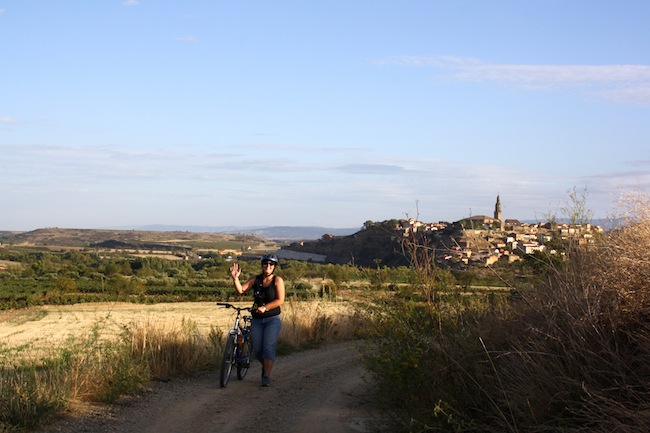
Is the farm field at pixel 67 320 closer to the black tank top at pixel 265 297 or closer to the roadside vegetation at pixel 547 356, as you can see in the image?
the black tank top at pixel 265 297

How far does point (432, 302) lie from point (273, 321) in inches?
136

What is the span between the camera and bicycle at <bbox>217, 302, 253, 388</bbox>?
10453 mm

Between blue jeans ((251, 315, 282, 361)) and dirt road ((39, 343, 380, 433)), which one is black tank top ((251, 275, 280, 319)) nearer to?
blue jeans ((251, 315, 282, 361))

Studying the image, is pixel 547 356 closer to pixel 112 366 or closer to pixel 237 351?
pixel 237 351

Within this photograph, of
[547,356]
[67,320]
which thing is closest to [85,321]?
[67,320]

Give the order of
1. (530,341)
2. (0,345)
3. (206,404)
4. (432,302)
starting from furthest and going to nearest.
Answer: (0,345)
(206,404)
(432,302)
(530,341)

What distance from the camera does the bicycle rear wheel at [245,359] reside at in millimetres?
11016

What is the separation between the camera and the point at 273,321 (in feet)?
35.8

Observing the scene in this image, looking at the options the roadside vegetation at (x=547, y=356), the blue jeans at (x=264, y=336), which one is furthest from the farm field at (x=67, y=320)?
the roadside vegetation at (x=547, y=356)

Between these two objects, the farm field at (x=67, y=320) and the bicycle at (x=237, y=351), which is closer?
the bicycle at (x=237, y=351)

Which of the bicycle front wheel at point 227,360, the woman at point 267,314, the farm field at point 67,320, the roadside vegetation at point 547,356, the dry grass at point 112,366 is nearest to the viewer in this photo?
the roadside vegetation at point 547,356

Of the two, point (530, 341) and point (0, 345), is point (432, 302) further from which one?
point (0, 345)

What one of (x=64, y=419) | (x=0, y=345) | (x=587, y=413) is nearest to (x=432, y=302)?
(x=587, y=413)

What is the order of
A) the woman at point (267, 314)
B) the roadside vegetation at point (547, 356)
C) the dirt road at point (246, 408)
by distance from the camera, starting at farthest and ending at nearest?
1. the woman at point (267, 314)
2. the dirt road at point (246, 408)
3. the roadside vegetation at point (547, 356)
